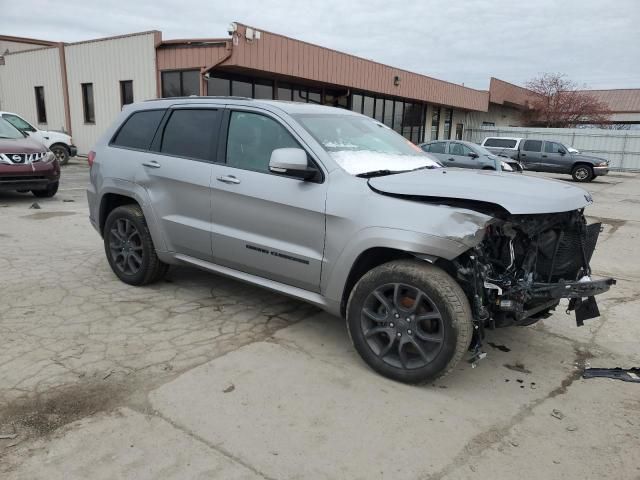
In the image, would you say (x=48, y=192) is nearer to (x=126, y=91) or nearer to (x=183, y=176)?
(x=183, y=176)

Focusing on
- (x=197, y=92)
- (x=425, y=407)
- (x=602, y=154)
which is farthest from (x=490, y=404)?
(x=602, y=154)

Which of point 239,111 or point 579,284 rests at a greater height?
point 239,111

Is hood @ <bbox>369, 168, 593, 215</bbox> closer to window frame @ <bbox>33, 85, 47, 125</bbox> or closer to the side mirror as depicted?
the side mirror

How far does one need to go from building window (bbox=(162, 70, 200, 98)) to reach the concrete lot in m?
12.5

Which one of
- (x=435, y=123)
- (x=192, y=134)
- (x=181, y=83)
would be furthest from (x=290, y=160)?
(x=435, y=123)

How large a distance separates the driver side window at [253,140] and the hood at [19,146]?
281 inches

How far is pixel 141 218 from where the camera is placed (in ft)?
15.5

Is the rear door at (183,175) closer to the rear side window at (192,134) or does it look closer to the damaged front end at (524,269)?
the rear side window at (192,134)

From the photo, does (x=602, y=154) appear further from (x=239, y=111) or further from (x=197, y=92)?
(x=239, y=111)

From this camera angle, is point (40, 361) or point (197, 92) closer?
point (40, 361)

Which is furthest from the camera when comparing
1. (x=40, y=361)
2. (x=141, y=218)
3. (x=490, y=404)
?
(x=141, y=218)

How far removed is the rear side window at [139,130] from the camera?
15.7ft

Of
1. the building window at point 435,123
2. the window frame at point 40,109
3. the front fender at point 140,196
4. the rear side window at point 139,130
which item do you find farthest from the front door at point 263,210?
the building window at point 435,123

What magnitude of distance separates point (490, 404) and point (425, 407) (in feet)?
1.38
